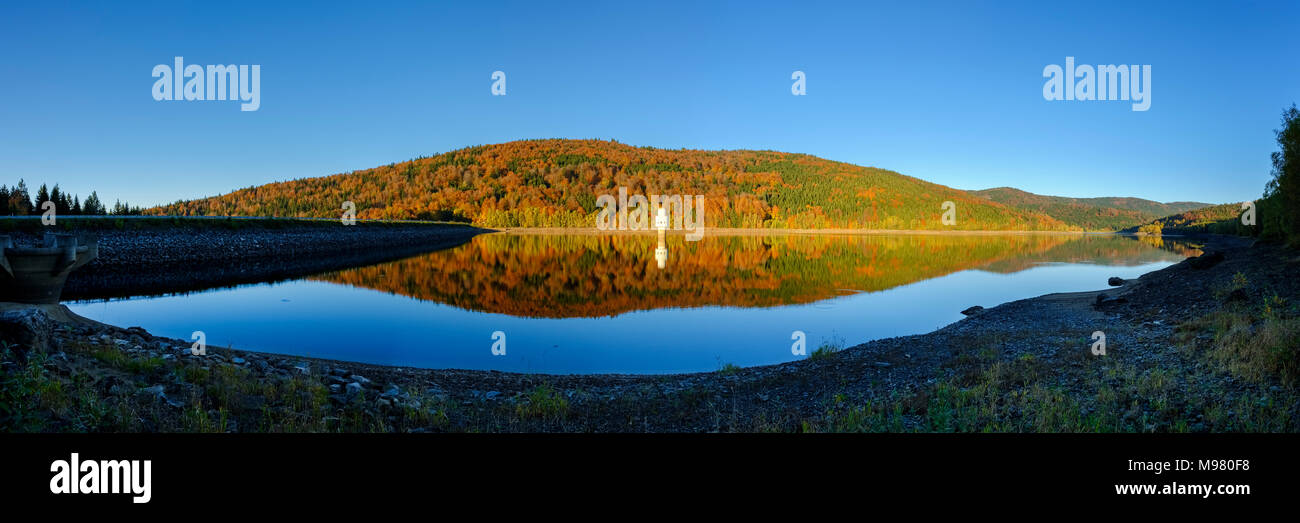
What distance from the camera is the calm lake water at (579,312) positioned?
15023mm

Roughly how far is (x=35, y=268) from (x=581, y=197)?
5901 inches

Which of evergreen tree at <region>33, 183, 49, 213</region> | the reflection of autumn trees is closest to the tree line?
evergreen tree at <region>33, 183, 49, 213</region>

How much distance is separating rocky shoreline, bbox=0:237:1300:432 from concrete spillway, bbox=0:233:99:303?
35.5 feet

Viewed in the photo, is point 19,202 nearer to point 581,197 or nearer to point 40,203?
point 40,203

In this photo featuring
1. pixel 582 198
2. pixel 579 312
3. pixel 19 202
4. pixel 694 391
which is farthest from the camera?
pixel 582 198

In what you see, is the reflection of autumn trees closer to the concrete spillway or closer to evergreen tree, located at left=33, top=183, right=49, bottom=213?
the concrete spillway

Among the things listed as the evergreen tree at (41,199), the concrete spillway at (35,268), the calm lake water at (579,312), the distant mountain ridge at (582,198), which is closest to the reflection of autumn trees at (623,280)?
the calm lake water at (579,312)

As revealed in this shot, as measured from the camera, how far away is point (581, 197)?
167250 mm

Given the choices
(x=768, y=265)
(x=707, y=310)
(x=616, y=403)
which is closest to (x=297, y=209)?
(x=768, y=265)

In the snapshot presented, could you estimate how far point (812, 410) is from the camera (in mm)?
7793

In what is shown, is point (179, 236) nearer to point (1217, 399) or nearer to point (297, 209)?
point (1217, 399)

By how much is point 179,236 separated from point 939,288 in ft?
156

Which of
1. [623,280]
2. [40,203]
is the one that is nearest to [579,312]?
[623,280]

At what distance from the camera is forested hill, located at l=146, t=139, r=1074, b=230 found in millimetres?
153125
